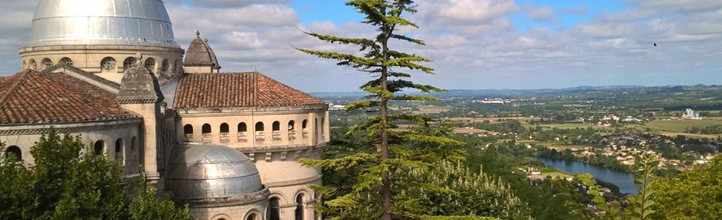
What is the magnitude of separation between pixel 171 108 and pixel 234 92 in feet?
12.2

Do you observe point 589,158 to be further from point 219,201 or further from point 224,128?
point 219,201

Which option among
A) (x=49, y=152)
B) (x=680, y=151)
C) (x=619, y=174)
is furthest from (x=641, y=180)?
(x=680, y=151)

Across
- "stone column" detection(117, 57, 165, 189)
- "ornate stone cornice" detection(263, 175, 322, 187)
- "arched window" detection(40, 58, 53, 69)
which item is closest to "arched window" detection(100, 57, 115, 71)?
"arched window" detection(40, 58, 53, 69)

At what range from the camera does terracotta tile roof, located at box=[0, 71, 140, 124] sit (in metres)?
23.3

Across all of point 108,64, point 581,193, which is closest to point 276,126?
point 108,64

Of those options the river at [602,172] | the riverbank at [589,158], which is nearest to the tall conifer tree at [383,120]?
the river at [602,172]

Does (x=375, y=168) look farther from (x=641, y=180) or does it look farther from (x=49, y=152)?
(x=641, y=180)

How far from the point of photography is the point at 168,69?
127 feet

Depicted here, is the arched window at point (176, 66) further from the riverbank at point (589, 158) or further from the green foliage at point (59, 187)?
the riverbank at point (589, 158)

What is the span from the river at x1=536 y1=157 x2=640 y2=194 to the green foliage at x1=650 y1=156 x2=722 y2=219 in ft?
240

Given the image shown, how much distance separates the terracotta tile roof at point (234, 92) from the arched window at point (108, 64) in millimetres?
3725

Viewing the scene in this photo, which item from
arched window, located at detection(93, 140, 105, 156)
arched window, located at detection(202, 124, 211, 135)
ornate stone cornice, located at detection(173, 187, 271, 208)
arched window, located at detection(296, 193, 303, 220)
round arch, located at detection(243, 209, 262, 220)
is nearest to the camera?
arched window, located at detection(93, 140, 105, 156)

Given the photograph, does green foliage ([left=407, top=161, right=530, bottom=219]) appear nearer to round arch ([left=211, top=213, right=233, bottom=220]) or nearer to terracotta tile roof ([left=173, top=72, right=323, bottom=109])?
terracotta tile roof ([left=173, top=72, right=323, bottom=109])

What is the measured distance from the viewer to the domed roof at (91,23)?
3622 centimetres
